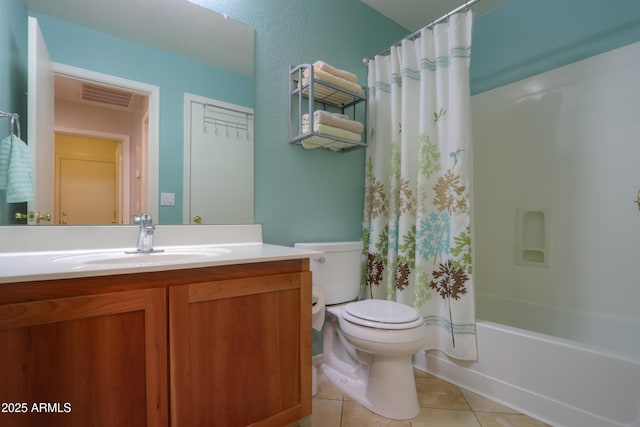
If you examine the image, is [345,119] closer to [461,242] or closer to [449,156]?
[449,156]

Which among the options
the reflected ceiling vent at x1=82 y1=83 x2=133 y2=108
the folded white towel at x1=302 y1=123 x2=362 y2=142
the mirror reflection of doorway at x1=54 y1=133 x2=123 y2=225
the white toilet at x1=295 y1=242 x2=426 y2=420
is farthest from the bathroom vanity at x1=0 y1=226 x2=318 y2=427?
the folded white towel at x1=302 y1=123 x2=362 y2=142

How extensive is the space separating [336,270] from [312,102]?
951mm

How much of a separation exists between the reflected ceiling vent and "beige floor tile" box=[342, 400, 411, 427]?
1714mm

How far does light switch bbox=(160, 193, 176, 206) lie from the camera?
133 cm

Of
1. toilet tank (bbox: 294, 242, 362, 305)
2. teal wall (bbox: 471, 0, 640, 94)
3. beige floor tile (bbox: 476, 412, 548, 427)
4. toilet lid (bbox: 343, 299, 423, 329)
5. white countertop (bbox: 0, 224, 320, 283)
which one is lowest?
beige floor tile (bbox: 476, 412, 548, 427)

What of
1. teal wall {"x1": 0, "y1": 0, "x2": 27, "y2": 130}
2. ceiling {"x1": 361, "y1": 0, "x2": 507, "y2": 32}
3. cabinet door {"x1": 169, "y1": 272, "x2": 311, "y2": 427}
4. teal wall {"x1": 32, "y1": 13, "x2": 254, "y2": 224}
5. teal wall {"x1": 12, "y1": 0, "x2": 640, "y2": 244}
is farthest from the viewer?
ceiling {"x1": 361, "y1": 0, "x2": 507, "y2": 32}

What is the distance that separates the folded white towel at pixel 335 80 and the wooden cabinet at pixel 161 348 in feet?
3.43

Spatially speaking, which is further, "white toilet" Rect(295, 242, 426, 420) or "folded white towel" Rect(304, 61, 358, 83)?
"folded white towel" Rect(304, 61, 358, 83)

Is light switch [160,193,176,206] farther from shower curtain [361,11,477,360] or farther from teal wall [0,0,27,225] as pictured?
shower curtain [361,11,477,360]

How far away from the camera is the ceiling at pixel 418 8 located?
2078 millimetres

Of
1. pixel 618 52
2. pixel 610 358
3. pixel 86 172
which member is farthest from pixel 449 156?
pixel 86 172

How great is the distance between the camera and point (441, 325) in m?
1.61

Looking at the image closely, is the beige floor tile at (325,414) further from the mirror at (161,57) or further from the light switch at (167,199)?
the light switch at (167,199)

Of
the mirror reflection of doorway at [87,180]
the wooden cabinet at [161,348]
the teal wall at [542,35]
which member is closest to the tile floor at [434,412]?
the wooden cabinet at [161,348]
